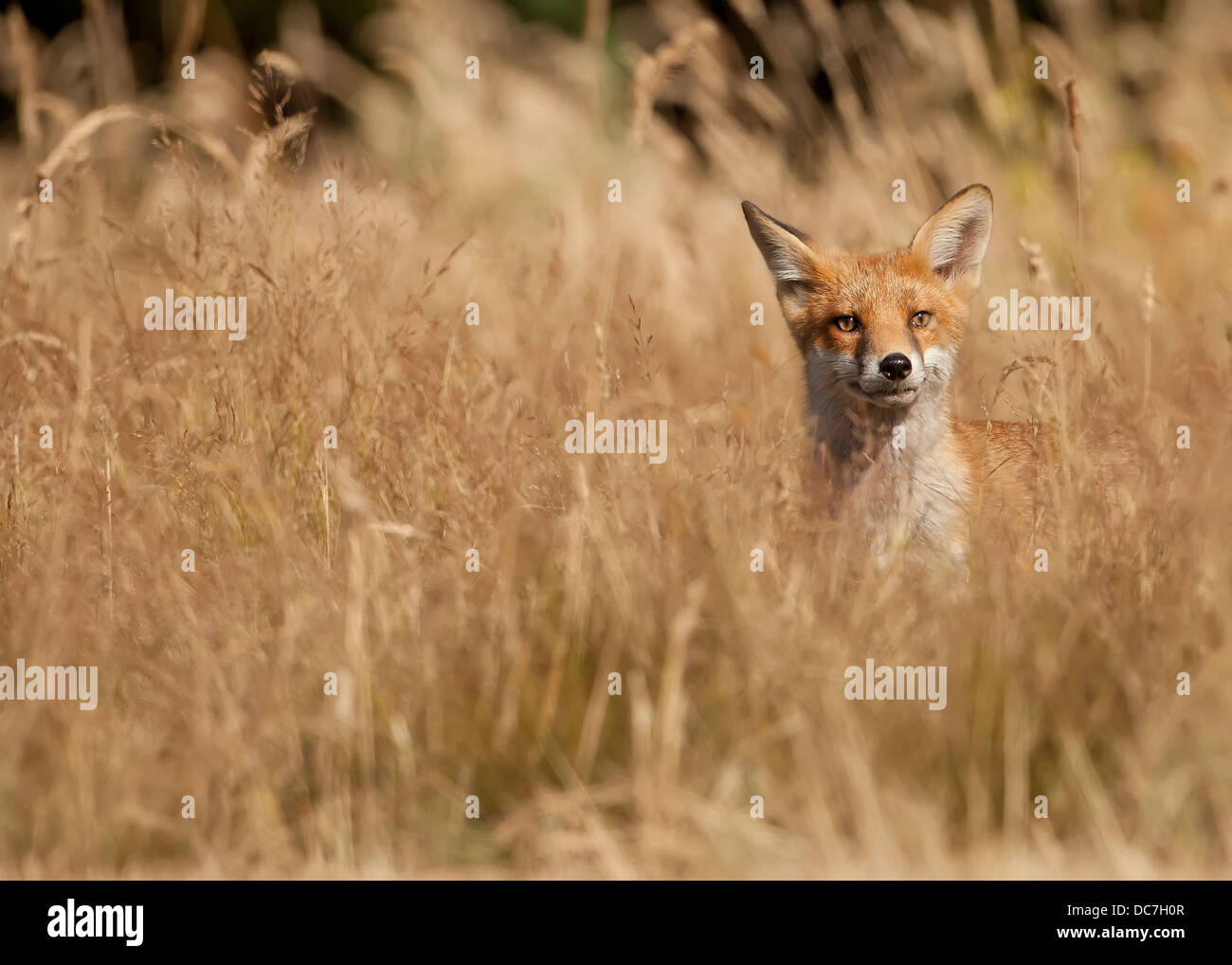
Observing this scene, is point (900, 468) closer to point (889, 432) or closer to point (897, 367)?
point (889, 432)

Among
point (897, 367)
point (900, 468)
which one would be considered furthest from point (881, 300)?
point (900, 468)

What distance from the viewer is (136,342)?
4.73 m

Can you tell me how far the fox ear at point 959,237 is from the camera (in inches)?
187

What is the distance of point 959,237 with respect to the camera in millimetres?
4918

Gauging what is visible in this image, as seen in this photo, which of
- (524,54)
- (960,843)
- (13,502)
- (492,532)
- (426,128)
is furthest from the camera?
(524,54)

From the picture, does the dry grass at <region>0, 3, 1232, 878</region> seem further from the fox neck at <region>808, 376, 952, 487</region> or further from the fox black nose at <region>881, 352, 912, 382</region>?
the fox black nose at <region>881, 352, 912, 382</region>

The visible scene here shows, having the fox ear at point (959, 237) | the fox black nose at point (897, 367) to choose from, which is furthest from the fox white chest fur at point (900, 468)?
the fox ear at point (959, 237)

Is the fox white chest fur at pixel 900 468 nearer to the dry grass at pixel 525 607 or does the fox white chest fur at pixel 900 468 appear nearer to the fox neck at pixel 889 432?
the fox neck at pixel 889 432

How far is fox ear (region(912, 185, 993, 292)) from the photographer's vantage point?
187 inches

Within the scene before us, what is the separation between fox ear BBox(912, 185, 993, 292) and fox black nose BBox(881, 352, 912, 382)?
2.18 feet

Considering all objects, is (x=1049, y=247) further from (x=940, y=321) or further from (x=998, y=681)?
(x=998, y=681)

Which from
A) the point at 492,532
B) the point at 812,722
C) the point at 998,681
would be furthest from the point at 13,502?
the point at 998,681

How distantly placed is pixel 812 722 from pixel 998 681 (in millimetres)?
507

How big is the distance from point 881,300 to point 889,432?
18.6 inches
